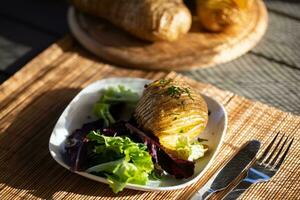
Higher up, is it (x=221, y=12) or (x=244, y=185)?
(x=221, y=12)

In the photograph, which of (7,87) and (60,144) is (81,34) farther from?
(60,144)

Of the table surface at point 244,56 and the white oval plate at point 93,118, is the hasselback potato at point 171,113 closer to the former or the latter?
the white oval plate at point 93,118

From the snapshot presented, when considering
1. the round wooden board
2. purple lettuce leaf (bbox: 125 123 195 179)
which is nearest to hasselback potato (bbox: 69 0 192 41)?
the round wooden board

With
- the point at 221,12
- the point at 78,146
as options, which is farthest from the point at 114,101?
the point at 221,12

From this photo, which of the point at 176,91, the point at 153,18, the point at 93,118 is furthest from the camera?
the point at 153,18

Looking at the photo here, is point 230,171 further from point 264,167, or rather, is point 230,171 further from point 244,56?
point 244,56

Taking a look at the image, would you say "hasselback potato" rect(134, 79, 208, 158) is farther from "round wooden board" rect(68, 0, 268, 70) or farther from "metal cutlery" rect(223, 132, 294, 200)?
"round wooden board" rect(68, 0, 268, 70)

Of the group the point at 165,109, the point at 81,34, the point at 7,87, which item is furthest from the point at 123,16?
the point at 165,109
